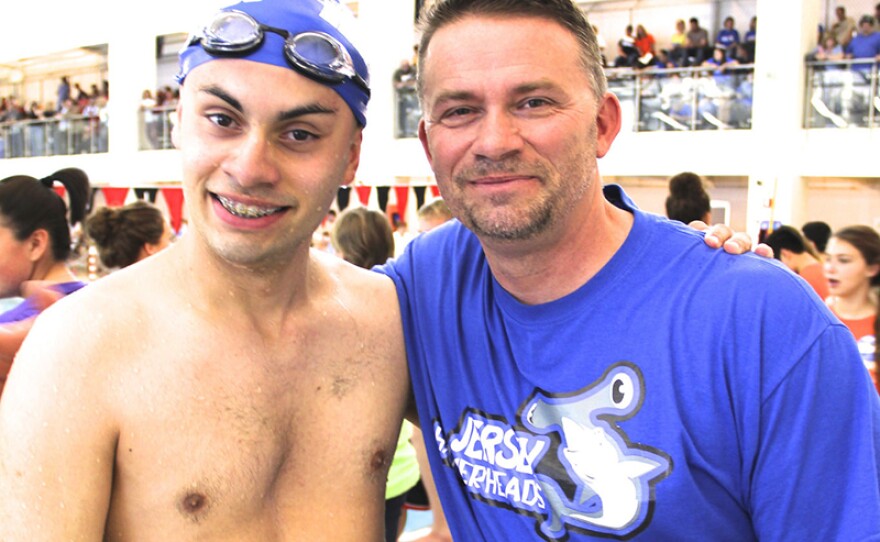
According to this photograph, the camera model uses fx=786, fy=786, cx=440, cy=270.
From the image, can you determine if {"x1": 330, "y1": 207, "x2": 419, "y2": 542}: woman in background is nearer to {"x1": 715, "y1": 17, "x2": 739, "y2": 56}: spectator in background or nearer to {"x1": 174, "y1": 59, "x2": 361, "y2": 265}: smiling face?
{"x1": 174, "y1": 59, "x2": 361, "y2": 265}: smiling face

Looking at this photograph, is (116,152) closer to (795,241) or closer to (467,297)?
(795,241)

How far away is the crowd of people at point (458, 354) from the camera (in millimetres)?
1505

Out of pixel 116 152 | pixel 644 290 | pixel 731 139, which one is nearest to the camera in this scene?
pixel 644 290

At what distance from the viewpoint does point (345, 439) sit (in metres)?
1.89

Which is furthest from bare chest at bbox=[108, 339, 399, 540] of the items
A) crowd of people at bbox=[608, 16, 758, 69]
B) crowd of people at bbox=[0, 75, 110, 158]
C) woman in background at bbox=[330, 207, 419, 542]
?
crowd of people at bbox=[0, 75, 110, 158]

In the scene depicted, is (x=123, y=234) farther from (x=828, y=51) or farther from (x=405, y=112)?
(x=828, y=51)

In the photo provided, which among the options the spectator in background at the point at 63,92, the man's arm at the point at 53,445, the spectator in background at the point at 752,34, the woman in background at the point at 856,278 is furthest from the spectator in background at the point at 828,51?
the spectator in background at the point at 63,92

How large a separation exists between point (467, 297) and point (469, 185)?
33 centimetres

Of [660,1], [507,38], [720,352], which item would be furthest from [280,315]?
[660,1]

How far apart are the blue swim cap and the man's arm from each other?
654 millimetres

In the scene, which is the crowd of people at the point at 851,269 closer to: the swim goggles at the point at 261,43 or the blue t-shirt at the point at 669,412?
the blue t-shirt at the point at 669,412

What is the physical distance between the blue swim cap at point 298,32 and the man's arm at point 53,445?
25.8 inches

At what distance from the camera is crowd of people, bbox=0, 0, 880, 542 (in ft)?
4.94

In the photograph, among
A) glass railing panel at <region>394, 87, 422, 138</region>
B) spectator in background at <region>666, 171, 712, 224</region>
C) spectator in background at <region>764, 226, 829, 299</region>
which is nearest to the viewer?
spectator in background at <region>666, 171, 712, 224</region>
